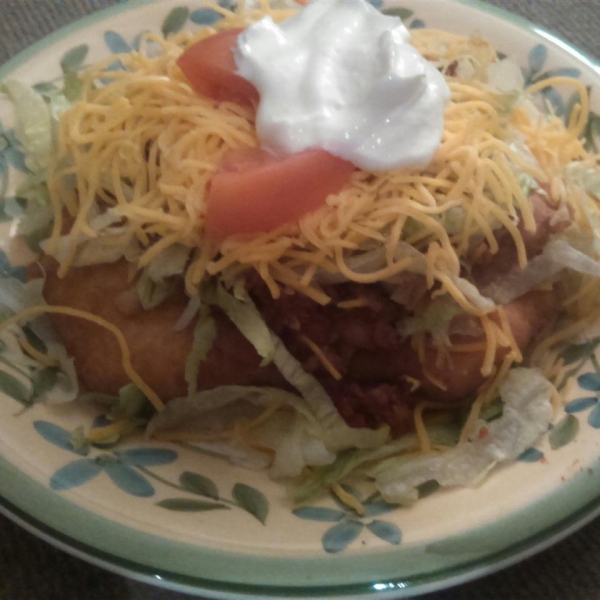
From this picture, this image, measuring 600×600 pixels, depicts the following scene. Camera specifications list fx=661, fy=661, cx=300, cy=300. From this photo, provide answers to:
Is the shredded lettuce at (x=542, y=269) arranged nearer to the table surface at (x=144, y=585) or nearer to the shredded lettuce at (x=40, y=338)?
the table surface at (x=144, y=585)

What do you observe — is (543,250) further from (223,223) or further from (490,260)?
(223,223)

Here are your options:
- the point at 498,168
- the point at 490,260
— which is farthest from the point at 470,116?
the point at 490,260

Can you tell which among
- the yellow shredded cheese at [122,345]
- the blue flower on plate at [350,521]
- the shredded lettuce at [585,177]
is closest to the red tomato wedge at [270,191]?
the yellow shredded cheese at [122,345]

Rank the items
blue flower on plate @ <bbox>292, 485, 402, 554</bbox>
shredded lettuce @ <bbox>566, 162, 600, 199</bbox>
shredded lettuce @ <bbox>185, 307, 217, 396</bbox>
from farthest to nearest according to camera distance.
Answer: shredded lettuce @ <bbox>566, 162, 600, 199</bbox>
shredded lettuce @ <bbox>185, 307, 217, 396</bbox>
blue flower on plate @ <bbox>292, 485, 402, 554</bbox>

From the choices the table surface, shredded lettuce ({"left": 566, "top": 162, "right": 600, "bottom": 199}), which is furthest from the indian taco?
the table surface

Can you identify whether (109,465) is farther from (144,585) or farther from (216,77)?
(216,77)

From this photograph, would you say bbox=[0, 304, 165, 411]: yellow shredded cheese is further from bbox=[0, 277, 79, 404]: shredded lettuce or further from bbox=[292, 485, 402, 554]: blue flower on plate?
bbox=[292, 485, 402, 554]: blue flower on plate

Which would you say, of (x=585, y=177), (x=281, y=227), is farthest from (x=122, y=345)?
(x=585, y=177)
